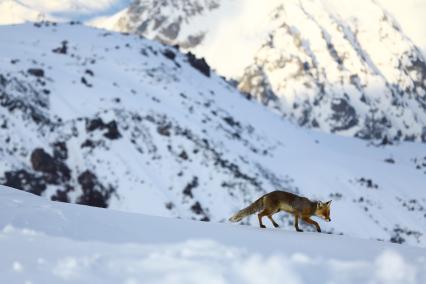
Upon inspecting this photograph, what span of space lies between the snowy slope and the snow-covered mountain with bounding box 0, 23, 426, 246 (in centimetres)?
5209

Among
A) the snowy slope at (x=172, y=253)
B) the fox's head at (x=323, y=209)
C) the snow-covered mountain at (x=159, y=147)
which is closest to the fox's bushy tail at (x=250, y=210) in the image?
the snowy slope at (x=172, y=253)

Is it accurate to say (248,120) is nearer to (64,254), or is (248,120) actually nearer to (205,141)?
(205,141)

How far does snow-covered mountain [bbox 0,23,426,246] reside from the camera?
2709 inches

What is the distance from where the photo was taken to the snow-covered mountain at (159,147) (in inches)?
2709

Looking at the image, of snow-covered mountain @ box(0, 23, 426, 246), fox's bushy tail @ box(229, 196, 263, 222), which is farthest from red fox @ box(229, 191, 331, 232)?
snow-covered mountain @ box(0, 23, 426, 246)

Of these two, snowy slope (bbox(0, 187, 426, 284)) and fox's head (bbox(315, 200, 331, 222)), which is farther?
fox's head (bbox(315, 200, 331, 222))

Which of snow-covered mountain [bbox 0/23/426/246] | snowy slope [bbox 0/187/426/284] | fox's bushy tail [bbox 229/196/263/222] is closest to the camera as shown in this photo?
snowy slope [bbox 0/187/426/284]

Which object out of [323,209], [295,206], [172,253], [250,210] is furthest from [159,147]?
[172,253]

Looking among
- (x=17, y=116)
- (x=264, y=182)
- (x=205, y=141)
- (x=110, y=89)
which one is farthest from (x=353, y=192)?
(x=17, y=116)

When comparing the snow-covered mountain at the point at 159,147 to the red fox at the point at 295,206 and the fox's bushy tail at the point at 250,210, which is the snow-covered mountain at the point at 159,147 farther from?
the red fox at the point at 295,206

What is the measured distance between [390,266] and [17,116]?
2801 inches

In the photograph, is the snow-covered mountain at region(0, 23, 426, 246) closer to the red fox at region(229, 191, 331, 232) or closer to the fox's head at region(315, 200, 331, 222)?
the red fox at region(229, 191, 331, 232)

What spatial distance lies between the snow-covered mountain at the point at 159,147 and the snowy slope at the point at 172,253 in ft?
171

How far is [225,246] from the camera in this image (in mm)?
11570
